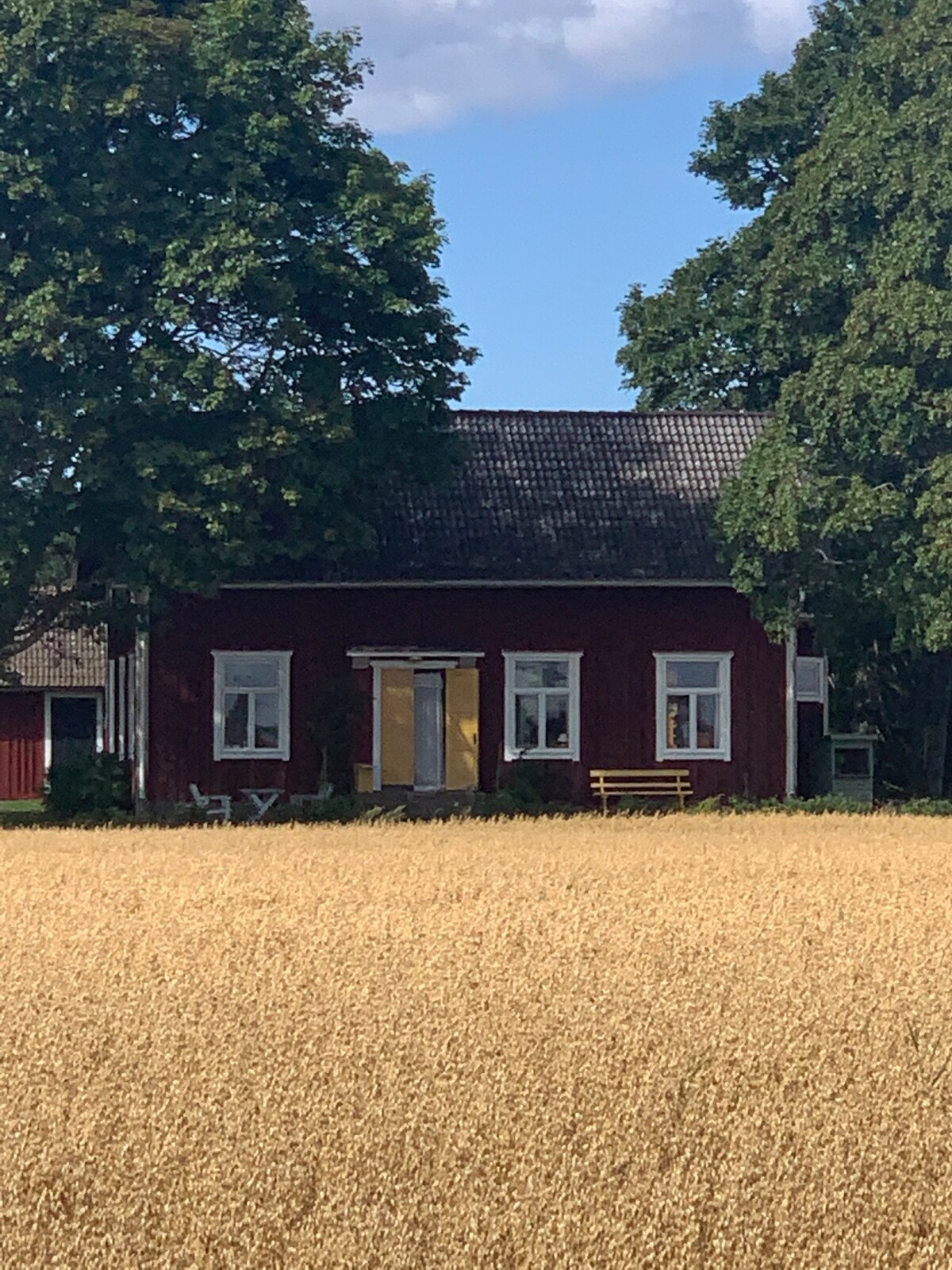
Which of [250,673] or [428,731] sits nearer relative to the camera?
[250,673]

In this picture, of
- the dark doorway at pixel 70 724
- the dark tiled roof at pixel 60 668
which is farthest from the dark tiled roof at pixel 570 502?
the dark doorway at pixel 70 724

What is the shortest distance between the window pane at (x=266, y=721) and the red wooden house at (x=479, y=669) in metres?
0.03

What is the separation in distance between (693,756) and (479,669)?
12.0 feet

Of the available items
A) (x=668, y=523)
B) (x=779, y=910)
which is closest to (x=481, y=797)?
(x=668, y=523)

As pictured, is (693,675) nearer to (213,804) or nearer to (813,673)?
A: (813,673)

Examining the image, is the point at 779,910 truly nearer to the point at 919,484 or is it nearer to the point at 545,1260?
the point at 545,1260

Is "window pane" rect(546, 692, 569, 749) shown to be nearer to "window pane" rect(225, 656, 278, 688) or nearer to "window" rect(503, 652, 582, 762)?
"window" rect(503, 652, 582, 762)

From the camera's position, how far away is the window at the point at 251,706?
35.8m

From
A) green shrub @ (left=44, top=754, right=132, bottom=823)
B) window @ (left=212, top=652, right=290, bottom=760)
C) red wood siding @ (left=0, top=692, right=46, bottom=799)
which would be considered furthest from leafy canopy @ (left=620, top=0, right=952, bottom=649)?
red wood siding @ (left=0, top=692, right=46, bottom=799)

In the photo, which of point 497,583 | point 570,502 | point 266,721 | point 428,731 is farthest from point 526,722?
point 266,721

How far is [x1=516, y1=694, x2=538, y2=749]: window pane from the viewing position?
1427 inches

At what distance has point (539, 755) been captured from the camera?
119 ft

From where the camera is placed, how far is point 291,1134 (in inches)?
376

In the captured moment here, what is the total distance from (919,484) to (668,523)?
459 centimetres
